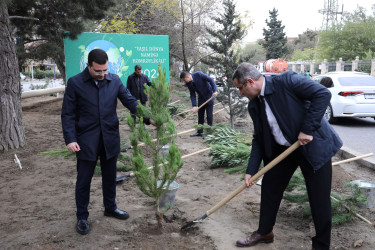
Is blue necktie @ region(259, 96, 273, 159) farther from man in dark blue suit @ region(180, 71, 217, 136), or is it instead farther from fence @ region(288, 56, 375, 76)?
fence @ region(288, 56, 375, 76)

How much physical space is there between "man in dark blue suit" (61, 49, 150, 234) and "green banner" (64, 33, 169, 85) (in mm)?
7158

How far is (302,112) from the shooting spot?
8.84 feet

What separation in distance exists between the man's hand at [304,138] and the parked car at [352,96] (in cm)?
799

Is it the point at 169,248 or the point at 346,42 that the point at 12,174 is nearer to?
the point at 169,248

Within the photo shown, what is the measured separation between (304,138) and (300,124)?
0.17m

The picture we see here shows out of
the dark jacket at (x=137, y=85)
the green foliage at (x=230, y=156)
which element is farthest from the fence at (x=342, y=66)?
the green foliage at (x=230, y=156)

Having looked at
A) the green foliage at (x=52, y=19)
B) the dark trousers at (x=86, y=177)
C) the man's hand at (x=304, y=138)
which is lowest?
the dark trousers at (x=86, y=177)

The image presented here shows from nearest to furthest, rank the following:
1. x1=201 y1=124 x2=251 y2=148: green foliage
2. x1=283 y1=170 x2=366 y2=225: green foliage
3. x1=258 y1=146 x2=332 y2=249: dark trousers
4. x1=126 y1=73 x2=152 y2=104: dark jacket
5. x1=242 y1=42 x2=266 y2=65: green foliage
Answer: x1=258 y1=146 x2=332 y2=249: dark trousers, x1=283 y1=170 x2=366 y2=225: green foliage, x1=201 y1=124 x2=251 y2=148: green foliage, x1=242 y1=42 x2=266 y2=65: green foliage, x1=126 y1=73 x2=152 y2=104: dark jacket

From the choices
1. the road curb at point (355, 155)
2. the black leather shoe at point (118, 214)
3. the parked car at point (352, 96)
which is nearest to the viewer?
the black leather shoe at point (118, 214)

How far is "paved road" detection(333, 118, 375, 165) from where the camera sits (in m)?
7.12

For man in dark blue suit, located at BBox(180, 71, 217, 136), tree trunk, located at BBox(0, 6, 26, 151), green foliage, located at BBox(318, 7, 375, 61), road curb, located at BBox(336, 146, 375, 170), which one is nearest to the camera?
road curb, located at BBox(336, 146, 375, 170)

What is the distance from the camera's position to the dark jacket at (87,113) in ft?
10.5

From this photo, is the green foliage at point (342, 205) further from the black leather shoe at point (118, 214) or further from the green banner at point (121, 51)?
the green banner at point (121, 51)

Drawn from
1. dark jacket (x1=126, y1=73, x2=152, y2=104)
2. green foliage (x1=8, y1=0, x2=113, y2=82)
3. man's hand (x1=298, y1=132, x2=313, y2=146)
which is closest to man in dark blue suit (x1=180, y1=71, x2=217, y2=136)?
dark jacket (x1=126, y1=73, x2=152, y2=104)
